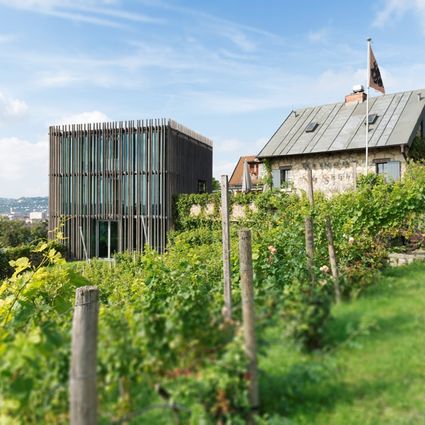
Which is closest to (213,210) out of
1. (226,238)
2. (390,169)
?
(390,169)

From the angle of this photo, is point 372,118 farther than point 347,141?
Yes

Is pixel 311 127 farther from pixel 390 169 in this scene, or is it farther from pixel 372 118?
pixel 390 169

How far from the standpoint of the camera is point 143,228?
24.8 metres

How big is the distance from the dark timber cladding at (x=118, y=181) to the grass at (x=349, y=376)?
810 inches

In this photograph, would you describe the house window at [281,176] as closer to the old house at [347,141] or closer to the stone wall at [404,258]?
the old house at [347,141]

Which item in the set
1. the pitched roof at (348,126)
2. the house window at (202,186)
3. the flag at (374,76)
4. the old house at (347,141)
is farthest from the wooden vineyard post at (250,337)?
the house window at (202,186)

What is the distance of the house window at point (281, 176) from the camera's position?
20.9 metres

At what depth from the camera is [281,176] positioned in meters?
21.0

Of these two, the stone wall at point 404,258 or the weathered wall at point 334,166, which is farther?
the weathered wall at point 334,166

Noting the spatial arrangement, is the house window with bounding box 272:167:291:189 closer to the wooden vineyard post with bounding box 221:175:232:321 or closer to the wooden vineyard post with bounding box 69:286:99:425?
the wooden vineyard post with bounding box 221:175:232:321

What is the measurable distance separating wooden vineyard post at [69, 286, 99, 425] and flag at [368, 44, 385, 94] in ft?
54.0

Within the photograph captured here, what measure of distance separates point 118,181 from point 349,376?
2333 centimetres

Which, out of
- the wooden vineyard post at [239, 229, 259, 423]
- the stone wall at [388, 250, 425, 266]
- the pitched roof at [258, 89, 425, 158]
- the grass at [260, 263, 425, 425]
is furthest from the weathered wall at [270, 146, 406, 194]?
the wooden vineyard post at [239, 229, 259, 423]

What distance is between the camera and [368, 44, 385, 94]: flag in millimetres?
17125
